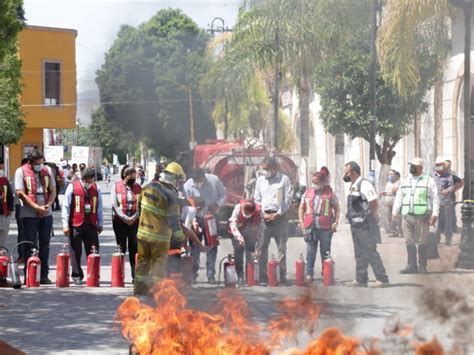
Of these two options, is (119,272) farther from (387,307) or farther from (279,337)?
(279,337)

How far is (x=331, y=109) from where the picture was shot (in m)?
26.8

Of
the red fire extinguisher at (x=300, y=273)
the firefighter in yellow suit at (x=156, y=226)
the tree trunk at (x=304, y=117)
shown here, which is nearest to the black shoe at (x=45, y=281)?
the red fire extinguisher at (x=300, y=273)

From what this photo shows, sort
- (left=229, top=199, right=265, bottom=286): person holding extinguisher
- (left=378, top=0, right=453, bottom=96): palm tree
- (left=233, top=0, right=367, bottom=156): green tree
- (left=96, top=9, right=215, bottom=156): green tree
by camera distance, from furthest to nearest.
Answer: (left=233, top=0, right=367, bottom=156): green tree < (left=378, top=0, right=453, bottom=96): palm tree < (left=229, top=199, right=265, bottom=286): person holding extinguisher < (left=96, top=9, right=215, bottom=156): green tree

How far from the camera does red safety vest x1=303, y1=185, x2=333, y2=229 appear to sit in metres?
13.6

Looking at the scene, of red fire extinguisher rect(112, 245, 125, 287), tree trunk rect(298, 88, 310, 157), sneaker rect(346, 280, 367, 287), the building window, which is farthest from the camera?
the building window

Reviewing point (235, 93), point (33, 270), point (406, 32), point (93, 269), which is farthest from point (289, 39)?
point (33, 270)

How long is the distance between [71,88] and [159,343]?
43.5m

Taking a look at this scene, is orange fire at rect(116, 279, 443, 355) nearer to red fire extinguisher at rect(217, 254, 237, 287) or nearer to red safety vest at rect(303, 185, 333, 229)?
red fire extinguisher at rect(217, 254, 237, 287)

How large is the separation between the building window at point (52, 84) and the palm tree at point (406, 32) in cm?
2635

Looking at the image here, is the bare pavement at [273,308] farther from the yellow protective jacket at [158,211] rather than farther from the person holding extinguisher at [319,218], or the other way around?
the yellow protective jacket at [158,211]

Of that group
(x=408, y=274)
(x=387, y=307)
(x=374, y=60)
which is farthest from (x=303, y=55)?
(x=387, y=307)

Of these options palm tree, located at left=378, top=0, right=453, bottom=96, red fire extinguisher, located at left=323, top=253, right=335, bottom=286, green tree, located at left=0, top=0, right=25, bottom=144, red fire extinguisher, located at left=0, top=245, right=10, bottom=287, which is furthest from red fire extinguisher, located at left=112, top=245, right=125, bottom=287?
green tree, located at left=0, top=0, right=25, bottom=144

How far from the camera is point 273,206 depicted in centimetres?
1384

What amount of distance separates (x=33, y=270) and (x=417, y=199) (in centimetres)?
527
